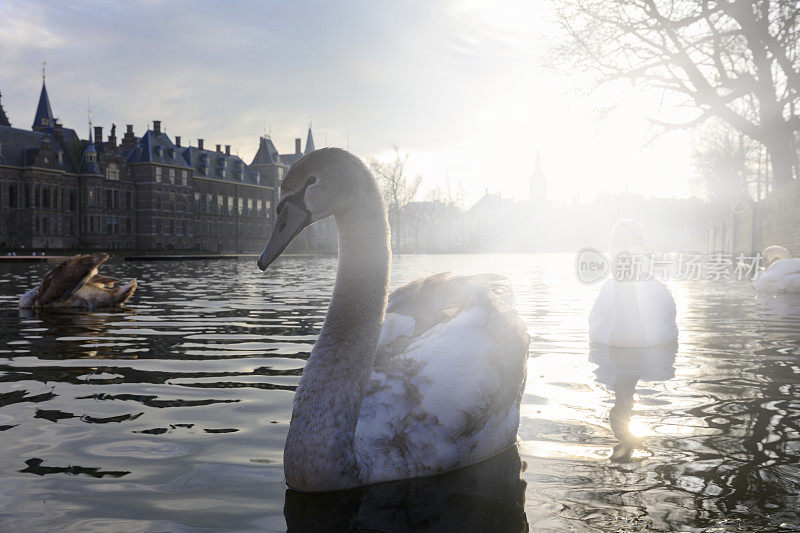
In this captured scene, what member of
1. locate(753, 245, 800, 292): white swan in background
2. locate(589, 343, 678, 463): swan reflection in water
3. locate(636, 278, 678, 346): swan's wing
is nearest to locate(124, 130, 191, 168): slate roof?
locate(753, 245, 800, 292): white swan in background

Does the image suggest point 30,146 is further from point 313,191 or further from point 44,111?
point 313,191

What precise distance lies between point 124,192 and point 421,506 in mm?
68009

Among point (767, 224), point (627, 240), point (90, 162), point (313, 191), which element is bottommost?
point (627, 240)

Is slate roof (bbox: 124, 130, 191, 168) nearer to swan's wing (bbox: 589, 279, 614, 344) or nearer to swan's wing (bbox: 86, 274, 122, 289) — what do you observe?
swan's wing (bbox: 86, 274, 122, 289)

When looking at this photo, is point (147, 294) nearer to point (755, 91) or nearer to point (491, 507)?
point (491, 507)

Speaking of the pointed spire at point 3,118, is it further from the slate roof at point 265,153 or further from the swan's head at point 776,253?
the swan's head at point 776,253

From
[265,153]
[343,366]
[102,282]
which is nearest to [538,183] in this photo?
[265,153]

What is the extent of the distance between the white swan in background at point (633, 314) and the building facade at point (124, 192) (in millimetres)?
51036

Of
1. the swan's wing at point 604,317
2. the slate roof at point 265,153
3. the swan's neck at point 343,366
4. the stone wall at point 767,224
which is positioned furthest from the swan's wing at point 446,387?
the slate roof at point 265,153

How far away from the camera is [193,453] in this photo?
3.79 m

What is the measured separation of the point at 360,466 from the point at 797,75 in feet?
71.8

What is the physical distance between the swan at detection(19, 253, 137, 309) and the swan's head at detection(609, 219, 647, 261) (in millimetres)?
7808

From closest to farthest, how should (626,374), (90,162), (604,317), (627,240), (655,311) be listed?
(626,374) < (655,311) < (604,317) < (627,240) < (90,162)

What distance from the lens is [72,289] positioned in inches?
442
